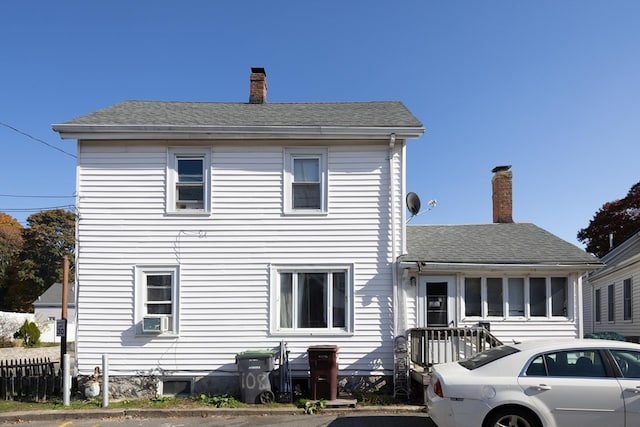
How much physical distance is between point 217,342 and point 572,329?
25.9 ft

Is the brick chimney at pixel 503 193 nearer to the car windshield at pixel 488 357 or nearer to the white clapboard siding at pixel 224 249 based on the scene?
the white clapboard siding at pixel 224 249

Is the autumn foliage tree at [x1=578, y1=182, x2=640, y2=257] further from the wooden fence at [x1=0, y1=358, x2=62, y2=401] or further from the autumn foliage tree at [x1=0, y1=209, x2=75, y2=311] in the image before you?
the autumn foliage tree at [x1=0, y1=209, x2=75, y2=311]

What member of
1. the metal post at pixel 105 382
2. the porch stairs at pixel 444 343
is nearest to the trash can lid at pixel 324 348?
the porch stairs at pixel 444 343

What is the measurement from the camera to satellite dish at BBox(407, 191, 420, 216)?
1285cm

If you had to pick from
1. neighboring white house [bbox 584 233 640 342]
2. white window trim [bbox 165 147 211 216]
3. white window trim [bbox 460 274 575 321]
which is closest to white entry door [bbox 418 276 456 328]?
white window trim [bbox 460 274 575 321]

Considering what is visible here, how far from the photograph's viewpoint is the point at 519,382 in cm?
690

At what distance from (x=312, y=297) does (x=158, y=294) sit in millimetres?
3307

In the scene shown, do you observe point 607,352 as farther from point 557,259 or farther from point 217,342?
point 217,342

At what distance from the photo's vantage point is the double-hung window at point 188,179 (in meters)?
11.9

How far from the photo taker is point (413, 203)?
12.9 m

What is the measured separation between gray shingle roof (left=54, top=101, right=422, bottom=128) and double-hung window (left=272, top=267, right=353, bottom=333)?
10.6ft

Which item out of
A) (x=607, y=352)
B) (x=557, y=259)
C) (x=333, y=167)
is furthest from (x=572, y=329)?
(x=333, y=167)

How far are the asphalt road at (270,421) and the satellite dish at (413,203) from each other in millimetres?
4777

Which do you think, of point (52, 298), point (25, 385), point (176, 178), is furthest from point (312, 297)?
point (52, 298)
